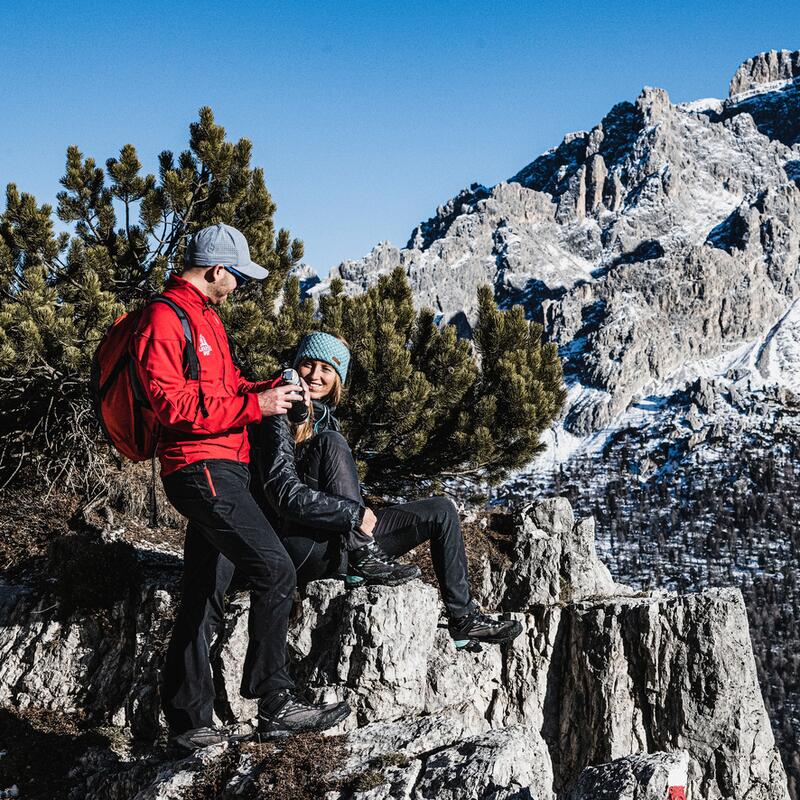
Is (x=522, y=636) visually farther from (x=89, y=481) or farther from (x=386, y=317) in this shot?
(x=89, y=481)

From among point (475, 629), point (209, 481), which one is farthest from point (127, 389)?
point (475, 629)

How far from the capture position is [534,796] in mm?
3924

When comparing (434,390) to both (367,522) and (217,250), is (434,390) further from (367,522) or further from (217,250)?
(217,250)

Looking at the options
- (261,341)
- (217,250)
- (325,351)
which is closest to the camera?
(217,250)

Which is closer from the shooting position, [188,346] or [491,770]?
[491,770]

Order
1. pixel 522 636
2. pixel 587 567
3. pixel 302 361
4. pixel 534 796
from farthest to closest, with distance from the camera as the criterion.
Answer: pixel 587 567 → pixel 522 636 → pixel 302 361 → pixel 534 796

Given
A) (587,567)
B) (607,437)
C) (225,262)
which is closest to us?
(225,262)

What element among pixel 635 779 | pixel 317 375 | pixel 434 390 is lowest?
pixel 635 779

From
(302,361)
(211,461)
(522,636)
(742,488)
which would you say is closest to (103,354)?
(211,461)

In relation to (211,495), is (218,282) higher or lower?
higher

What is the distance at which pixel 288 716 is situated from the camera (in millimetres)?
4633

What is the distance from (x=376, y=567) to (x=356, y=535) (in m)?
0.28

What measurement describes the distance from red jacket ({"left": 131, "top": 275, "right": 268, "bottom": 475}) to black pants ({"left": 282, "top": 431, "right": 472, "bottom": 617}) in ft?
2.53

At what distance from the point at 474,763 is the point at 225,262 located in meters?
3.25
